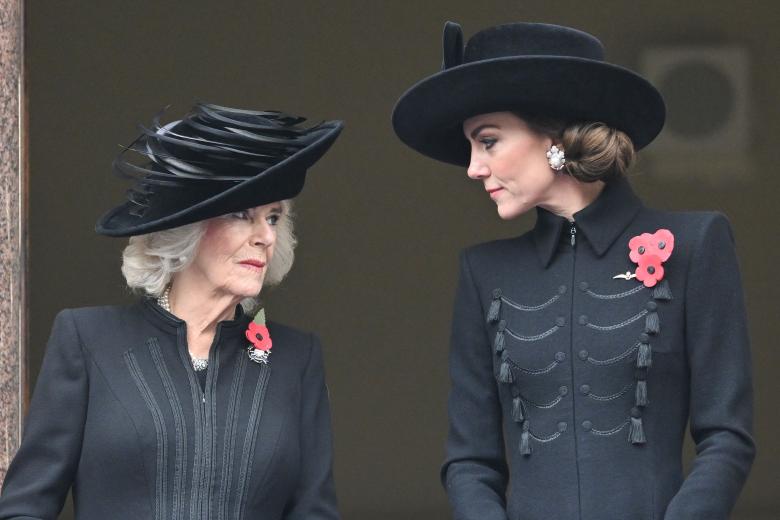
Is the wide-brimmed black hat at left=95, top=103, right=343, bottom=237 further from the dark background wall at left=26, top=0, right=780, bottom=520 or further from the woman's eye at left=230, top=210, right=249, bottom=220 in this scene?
the dark background wall at left=26, top=0, right=780, bottom=520

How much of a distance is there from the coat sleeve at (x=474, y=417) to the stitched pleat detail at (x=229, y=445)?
1.58ft

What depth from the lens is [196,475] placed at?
3.59 m

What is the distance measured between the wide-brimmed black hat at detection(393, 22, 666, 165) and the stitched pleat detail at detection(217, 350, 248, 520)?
2.51 feet

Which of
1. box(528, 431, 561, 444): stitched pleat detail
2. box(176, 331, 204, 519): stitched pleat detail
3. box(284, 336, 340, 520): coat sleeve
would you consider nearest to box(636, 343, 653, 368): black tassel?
box(528, 431, 561, 444): stitched pleat detail

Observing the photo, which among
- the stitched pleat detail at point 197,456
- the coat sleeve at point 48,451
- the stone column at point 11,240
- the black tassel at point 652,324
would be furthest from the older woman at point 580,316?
the stone column at point 11,240

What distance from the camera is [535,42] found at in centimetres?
359

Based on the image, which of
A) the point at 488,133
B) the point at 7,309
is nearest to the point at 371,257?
the point at 7,309

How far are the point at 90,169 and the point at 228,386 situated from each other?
4.47 metres

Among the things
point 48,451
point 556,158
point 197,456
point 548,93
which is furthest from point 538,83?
point 48,451

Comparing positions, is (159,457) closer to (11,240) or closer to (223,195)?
(223,195)

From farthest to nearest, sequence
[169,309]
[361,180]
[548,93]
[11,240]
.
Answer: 1. [361,180]
2. [11,240]
3. [169,309]
4. [548,93]

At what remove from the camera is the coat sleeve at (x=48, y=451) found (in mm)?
3586

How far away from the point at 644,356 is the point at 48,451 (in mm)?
1317

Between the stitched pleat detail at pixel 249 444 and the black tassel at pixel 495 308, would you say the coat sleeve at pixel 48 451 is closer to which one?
the stitched pleat detail at pixel 249 444
